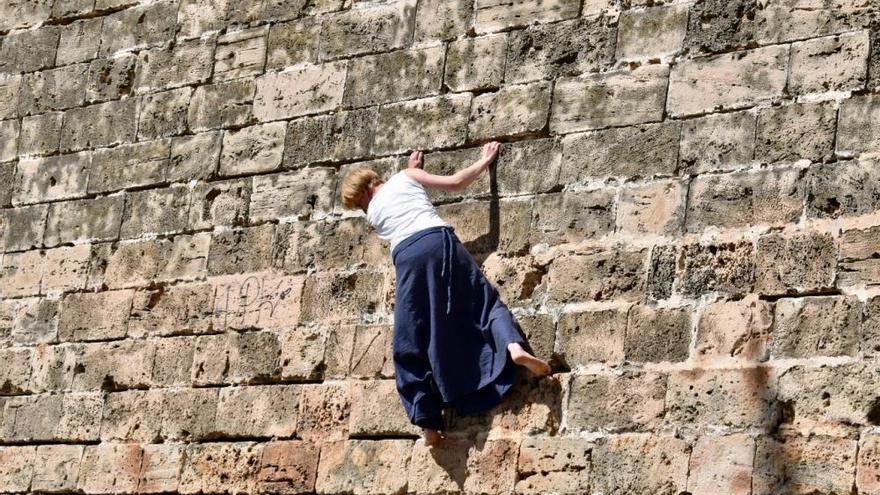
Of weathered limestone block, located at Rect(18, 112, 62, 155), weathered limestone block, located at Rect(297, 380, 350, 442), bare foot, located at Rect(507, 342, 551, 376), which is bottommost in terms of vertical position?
weathered limestone block, located at Rect(297, 380, 350, 442)

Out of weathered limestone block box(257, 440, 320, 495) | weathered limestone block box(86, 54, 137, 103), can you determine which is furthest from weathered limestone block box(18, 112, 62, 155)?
weathered limestone block box(257, 440, 320, 495)

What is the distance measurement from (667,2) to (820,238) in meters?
1.34

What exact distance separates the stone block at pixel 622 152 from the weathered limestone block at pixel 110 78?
2.88 meters

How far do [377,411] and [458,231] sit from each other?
0.86 metres

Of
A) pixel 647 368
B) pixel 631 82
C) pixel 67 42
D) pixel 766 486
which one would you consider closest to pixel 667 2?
pixel 631 82

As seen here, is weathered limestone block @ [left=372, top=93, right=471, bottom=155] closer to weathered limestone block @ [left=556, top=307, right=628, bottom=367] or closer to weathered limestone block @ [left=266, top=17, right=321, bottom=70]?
weathered limestone block @ [left=266, top=17, right=321, bottom=70]

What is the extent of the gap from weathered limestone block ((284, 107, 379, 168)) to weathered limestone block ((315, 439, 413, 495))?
4.58 ft

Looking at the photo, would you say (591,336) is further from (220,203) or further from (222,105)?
(222,105)

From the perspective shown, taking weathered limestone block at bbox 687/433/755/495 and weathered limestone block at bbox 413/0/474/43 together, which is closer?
weathered limestone block at bbox 687/433/755/495

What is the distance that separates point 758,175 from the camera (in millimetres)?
6703

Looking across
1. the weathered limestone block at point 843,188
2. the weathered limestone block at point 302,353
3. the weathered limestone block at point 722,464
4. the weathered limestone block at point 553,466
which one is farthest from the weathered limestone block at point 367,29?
the weathered limestone block at point 722,464

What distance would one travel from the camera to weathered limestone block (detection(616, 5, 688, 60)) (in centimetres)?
714

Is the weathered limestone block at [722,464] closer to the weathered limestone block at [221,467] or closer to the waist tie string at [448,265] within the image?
the waist tie string at [448,265]

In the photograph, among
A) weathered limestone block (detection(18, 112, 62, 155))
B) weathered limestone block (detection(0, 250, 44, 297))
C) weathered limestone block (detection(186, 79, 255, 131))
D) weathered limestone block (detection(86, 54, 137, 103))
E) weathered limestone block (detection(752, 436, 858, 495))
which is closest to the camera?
weathered limestone block (detection(752, 436, 858, 495))
